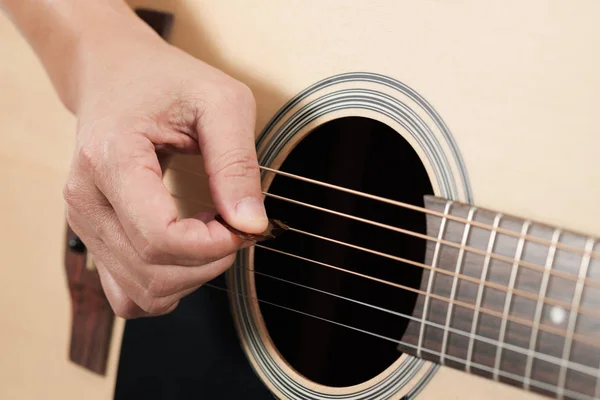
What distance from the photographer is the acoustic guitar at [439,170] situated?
0.60 m

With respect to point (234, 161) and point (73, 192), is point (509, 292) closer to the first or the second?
point (234, 161)

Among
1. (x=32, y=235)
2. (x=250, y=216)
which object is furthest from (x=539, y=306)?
(x=32, y=235)

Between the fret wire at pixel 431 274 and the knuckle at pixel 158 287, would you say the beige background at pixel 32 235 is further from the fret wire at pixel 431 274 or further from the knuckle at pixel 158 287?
the fret wire at pixel 431 274

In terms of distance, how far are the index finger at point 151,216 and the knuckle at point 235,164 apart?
0.18ft

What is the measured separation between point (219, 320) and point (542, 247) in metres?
0.42

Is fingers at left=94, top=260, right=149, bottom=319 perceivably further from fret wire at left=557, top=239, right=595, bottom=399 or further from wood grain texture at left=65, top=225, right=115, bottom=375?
fret wire at left=557, top=239, right=595, bottom=399

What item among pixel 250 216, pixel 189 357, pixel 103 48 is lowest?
pixel 189 357

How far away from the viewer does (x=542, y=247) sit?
597 millimetres

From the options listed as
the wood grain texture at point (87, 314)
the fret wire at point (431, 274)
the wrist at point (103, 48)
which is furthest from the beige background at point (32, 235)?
the fret wire at point (431, 274)

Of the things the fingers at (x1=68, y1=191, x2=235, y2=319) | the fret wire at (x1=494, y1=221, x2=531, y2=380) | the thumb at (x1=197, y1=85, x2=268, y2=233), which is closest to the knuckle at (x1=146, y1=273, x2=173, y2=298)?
the fingers at (x1=68, y1=191, x2=235, y2=319)

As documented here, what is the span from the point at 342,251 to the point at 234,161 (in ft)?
0.91

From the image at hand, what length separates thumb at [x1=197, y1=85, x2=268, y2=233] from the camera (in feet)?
2.09

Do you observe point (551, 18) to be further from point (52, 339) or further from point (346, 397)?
point (52, 339)

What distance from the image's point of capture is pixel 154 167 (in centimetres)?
65
